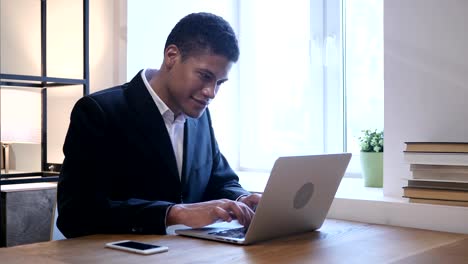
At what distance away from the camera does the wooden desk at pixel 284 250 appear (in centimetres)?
113

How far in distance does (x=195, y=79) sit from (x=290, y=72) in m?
1.04

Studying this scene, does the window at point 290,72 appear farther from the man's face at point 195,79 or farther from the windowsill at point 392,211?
the man's face at point 195,79

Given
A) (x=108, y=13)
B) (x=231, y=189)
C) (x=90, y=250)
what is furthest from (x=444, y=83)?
(x=108, y=13)

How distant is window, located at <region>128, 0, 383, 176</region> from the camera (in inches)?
90.9

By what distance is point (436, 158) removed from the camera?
1566 millimetres

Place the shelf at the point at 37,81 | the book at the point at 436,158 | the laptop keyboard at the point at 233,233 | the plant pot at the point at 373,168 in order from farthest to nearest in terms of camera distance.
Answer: the shelf at the point at 37,81, the plant pot at the point at 373,168, the book at the point at 436,158, the laptop keyboard at the point at 233,233

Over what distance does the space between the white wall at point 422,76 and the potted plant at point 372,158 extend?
226 millimetres

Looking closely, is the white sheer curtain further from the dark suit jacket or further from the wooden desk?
the wooden desk

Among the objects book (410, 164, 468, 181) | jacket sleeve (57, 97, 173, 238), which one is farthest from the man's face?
book (410, 164, 468, 181)

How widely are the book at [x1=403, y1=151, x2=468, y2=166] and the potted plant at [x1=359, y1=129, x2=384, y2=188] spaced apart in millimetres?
423

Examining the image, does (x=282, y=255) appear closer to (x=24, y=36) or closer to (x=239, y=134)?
(x=239, y=134)

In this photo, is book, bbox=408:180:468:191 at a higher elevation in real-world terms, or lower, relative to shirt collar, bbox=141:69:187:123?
lower

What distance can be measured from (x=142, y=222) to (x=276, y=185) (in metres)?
0.36

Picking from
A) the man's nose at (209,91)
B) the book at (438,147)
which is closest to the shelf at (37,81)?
the man's nose at (209,91)
